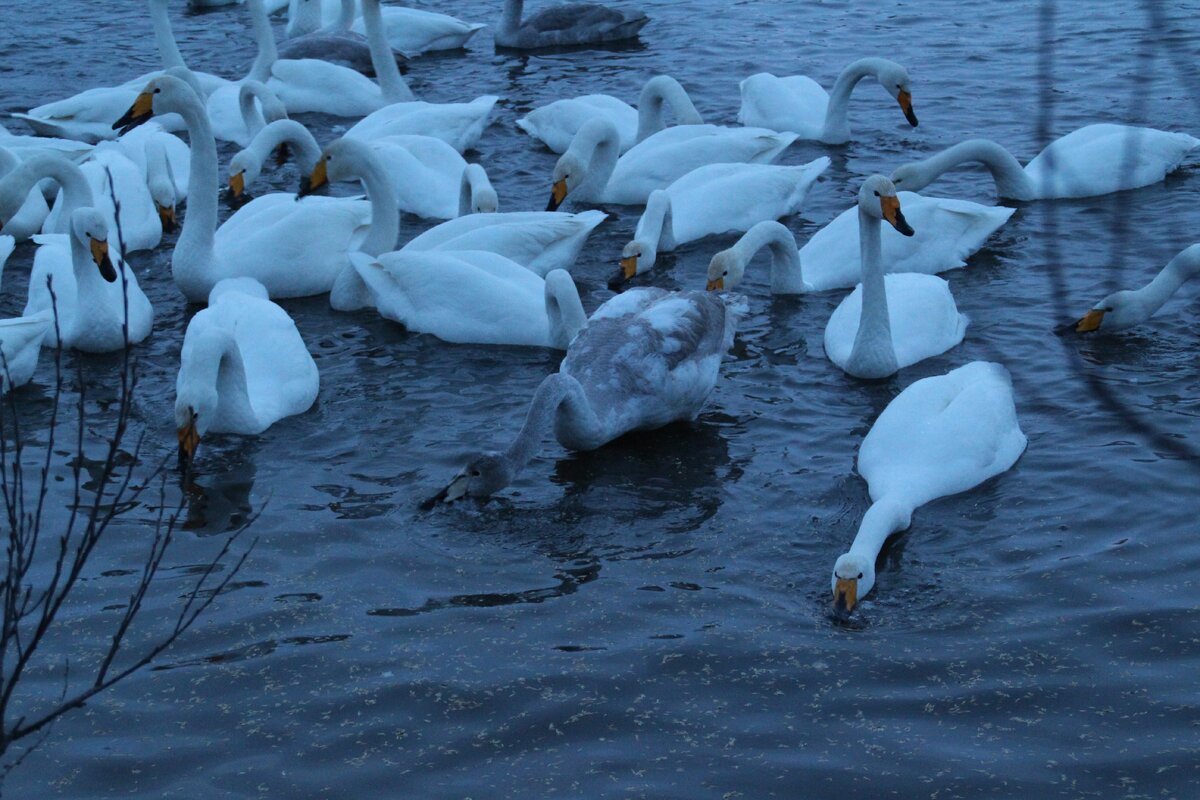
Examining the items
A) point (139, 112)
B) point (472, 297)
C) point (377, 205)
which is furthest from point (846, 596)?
point (139, 112)

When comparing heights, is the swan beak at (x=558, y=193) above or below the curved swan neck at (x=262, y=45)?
below

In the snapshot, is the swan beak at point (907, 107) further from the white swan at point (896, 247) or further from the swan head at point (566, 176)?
the swan head at point (566, 176)

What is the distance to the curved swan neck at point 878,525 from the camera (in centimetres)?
663

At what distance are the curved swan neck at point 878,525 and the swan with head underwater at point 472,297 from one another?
114 inches

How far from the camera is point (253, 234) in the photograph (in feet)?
35.4

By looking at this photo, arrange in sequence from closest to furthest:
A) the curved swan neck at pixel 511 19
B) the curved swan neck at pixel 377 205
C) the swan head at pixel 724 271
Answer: the swan head at pixel 724 271 < the curved swan neck at pixel 377 205 < the curved swan neck at pixel 511 19

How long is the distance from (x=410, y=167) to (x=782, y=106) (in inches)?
144

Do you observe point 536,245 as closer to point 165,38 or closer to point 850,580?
point 850,580

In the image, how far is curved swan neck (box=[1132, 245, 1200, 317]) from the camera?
370 inches

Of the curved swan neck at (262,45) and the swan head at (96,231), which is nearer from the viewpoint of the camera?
the swan head at (96,231)

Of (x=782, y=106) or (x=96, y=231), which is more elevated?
(x=96, y=231)

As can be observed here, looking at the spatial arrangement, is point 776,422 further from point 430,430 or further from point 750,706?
point 750,706

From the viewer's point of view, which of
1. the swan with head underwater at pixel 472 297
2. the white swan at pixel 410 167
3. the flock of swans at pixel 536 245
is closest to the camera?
the flock of swans at pixel 536 245

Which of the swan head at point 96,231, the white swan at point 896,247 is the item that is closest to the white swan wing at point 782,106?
the white swan at point 896,247
